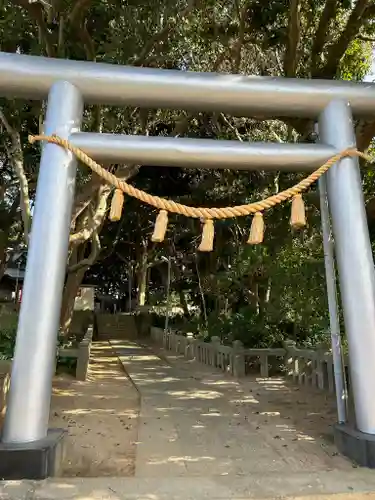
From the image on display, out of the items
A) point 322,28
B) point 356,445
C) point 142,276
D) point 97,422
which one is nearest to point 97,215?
point 97,422

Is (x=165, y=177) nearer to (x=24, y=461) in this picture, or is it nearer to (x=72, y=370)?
(x=72, y=370)

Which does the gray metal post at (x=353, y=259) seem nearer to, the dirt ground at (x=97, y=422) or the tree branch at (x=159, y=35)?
the dirt ground at (x=97, y=422)

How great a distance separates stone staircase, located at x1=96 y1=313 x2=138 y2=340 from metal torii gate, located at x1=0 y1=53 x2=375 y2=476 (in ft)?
68.6

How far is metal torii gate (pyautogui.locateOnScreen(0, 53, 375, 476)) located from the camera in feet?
12.3

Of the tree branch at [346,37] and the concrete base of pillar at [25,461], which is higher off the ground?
the tree branch at [346,37]

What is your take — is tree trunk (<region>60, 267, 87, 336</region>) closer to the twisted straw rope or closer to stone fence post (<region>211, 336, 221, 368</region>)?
stone fence post (<region>211, 336, 221, 368</region>)

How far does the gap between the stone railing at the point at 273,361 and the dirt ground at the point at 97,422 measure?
2271 millimetres

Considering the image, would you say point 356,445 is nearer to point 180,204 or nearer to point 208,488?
point 208,488

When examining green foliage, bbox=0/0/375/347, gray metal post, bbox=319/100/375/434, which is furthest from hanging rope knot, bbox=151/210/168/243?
green foliage, bbox=0/0/375/347

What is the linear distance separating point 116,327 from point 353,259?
22634 millimetres

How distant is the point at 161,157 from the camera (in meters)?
4.41

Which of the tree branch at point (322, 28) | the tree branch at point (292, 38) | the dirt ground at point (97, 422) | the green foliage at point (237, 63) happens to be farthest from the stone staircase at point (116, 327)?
the tree branch at point (292, 38)

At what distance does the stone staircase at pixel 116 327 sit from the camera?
24.9 m

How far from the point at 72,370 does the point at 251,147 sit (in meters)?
6.83
